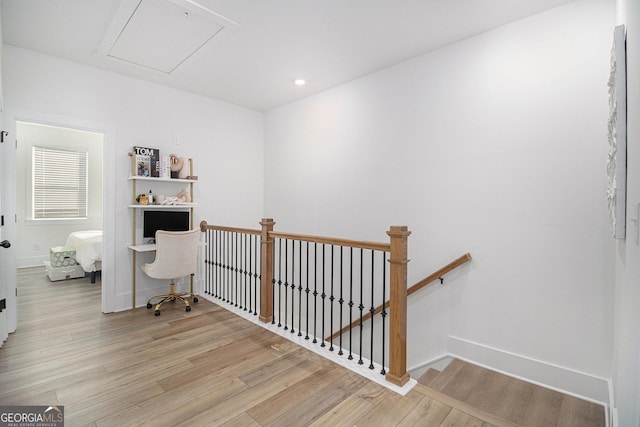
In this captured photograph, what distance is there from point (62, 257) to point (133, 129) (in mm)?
2939

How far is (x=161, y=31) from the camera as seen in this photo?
2781 millimetres

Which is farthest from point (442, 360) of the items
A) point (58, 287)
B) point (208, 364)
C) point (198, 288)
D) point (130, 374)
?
point (58, 287)

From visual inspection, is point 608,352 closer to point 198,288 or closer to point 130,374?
point 130,374

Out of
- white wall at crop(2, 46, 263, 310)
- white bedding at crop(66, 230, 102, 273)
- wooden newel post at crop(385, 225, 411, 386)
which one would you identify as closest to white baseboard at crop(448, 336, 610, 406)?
wooden newel post at crop(385, 225, 411, 386)

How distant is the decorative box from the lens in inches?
199

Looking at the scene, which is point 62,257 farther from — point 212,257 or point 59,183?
point 212,257

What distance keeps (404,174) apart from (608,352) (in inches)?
84.7

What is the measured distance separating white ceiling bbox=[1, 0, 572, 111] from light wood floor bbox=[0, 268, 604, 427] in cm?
279

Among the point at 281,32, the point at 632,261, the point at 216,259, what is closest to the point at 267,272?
the point at 216,259

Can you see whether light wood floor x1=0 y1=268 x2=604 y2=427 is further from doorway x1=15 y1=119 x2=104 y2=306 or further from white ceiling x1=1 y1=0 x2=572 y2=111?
doorway x1=15 y1=119 x2=104 y2=306

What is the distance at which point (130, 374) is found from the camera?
229cm

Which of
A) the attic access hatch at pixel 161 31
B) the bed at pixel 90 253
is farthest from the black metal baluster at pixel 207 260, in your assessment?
the attic access hatch at pixel 161 31

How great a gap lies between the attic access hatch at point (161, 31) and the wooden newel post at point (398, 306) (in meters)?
2.27

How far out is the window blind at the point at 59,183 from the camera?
20.0 ft
